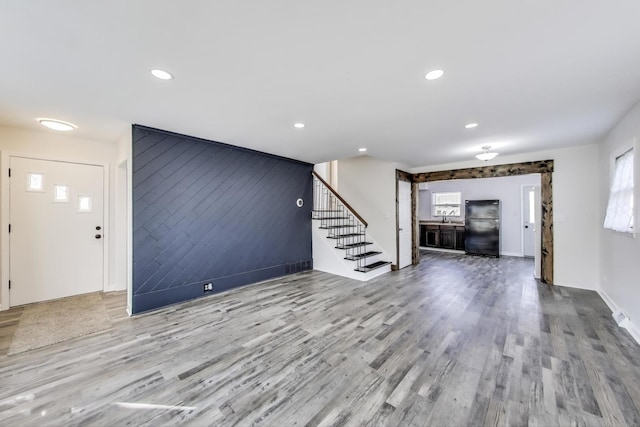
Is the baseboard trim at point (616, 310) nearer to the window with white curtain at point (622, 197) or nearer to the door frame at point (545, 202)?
the door frame at point (545, 202)

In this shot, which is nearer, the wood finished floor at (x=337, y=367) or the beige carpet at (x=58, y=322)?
the wood finished floor at (x=337, y=367)

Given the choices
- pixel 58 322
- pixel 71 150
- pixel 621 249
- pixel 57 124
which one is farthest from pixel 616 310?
pixel 71 150

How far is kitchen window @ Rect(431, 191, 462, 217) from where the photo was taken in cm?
896

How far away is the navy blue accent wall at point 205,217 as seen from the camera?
141 inches

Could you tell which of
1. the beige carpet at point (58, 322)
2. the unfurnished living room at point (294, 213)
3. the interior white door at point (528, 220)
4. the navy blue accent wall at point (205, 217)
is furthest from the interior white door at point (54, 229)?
the interior white door at point (528, 220)

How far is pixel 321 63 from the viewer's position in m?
2.04

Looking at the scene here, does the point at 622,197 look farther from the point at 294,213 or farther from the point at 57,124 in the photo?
the point at 57,124

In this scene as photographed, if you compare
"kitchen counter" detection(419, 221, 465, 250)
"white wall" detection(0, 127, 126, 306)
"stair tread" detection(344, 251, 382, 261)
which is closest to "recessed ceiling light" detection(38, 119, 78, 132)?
"white wall" detection(0, 127, 126, 306)

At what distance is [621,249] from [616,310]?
831 millimetres

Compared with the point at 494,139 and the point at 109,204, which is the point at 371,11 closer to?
the point at 494,139

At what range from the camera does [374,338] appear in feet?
9.15

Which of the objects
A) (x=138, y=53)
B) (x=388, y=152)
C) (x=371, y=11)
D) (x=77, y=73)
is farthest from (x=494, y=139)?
(x=77, y=73)

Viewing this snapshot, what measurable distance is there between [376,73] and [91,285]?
5.51m

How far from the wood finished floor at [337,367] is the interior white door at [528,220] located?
4.39 metres
